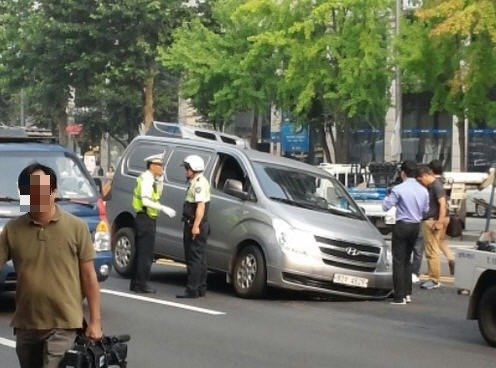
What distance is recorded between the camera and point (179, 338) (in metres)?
10.8

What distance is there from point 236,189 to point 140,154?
8.45 ft

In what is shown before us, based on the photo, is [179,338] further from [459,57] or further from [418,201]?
[459,57]

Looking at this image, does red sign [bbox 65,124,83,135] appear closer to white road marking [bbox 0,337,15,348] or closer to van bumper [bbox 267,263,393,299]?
van bumper [bbox 267,263,393,299]

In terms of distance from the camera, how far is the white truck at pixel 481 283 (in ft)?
34.9

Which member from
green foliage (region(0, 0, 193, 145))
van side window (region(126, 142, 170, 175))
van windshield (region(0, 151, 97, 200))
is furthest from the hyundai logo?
green foliage (region(0, 0, 193, 145))

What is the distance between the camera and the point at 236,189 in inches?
569

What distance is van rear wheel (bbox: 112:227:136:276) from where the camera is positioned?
51.8 ft

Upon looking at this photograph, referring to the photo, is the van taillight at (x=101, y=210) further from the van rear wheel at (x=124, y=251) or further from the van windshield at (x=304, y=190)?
the van rear wheel at (x=124, y=251)

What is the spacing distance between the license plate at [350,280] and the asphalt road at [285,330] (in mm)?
259

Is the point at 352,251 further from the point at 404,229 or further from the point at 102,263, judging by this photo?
the point at 102,263

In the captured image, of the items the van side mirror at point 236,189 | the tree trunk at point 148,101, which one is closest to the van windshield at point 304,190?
the van side mirror at point 236,189

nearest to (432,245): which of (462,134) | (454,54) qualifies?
(454,54)

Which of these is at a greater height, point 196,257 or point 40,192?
point 40,192

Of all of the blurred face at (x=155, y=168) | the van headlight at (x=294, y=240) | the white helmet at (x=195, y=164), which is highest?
the white helmet at (x=195, y=164)
